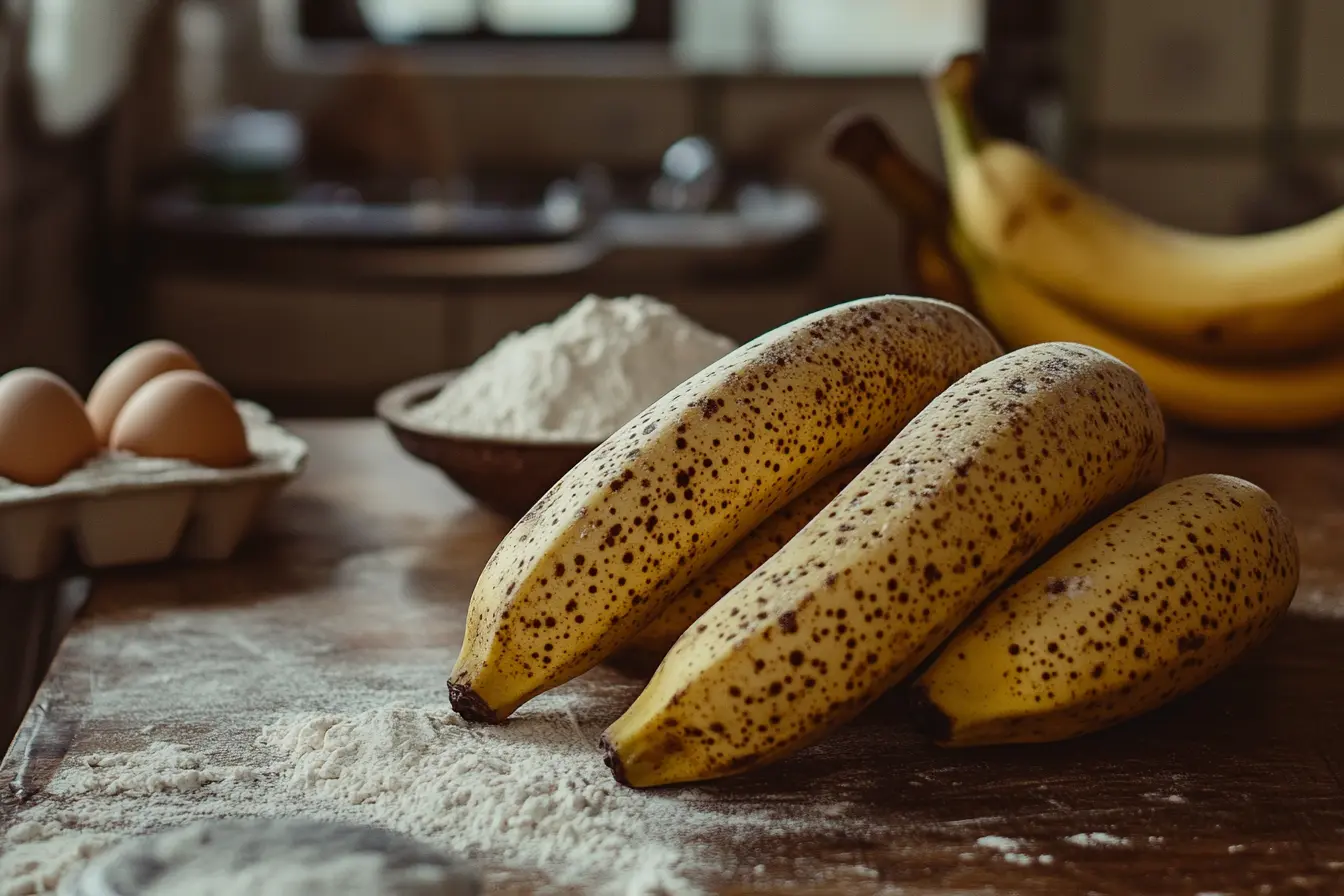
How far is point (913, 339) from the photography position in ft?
2.43

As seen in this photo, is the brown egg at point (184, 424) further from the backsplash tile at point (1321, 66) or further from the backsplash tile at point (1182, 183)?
the backsplash tile at point (1321, 66)

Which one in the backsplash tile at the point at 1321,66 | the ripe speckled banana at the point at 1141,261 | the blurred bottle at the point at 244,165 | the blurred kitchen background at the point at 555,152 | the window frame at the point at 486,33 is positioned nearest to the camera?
the ripe speckled banana at the point at 1141,261

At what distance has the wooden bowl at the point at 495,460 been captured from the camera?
93cm

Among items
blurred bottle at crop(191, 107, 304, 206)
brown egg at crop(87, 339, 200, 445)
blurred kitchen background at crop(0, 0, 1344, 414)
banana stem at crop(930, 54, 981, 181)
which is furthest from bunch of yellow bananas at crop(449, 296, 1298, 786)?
blurred bottle at crop(191, 107, 304, 206)

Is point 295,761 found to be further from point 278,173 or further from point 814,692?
point 278,173

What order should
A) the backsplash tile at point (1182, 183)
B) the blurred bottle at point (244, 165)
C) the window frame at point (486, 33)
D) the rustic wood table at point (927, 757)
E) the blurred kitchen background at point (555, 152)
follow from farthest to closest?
the window frame at point (486, 33) → the backsplash tile at point (1182, 183) → the blurred bottle at point (244, 165) → the blurred kitchen background at point (555, 152) → the rustic wood table at point (927, 757)

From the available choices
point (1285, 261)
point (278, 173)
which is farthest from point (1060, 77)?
point (1285, 261)

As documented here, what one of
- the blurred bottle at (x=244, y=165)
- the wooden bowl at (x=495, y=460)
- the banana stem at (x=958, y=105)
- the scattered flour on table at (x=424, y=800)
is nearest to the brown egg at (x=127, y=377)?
the wooden bowl at (x=495, y=460)

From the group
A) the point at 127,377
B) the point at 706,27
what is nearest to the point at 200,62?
the point at 706,27

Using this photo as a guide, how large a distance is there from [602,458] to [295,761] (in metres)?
0.20

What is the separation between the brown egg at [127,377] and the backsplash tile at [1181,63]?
2.97m

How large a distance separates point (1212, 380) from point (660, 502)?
35.3 inches

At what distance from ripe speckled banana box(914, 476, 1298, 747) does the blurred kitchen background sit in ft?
6.70

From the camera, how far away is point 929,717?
639mm
